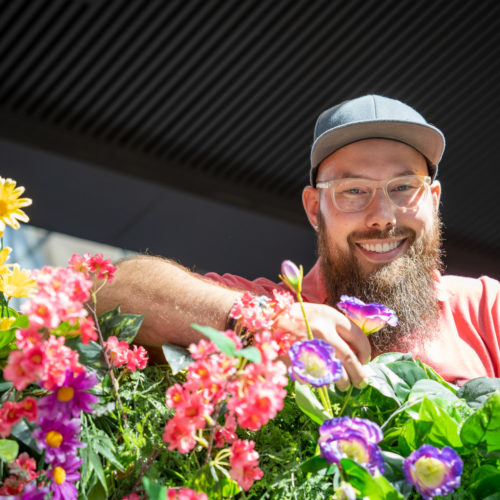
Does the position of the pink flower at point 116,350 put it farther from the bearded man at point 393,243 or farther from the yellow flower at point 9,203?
the bearded man at point 393,243

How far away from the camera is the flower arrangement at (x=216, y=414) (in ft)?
1.32

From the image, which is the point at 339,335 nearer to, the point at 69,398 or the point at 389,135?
the point at 69,398

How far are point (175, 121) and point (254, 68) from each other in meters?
0.58

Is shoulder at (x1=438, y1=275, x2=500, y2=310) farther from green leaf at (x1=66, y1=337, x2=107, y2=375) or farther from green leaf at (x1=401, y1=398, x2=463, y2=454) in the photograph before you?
green leaf at (x1=66, y1=337, x2=107, y2=375)

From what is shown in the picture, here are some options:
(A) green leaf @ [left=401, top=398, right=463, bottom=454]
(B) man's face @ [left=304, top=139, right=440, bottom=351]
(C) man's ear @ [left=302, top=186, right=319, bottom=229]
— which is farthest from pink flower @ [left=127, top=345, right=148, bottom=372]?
(C) man's ear @ [left=302, top=186, right=319, bottom=229]

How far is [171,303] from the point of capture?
0.75 m

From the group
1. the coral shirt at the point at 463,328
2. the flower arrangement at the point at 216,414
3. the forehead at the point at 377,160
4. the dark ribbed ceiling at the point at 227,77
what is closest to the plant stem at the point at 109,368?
the flower arrangement at the point at 216,414

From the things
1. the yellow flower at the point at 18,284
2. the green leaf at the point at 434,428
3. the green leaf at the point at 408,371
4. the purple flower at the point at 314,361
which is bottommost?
the green leaf at the point at 434,428

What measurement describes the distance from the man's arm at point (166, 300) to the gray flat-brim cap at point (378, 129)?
2.75ft

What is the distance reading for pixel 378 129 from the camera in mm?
1584

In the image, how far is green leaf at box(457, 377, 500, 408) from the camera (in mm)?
580

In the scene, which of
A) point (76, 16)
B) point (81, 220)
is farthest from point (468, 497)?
point (81, 220)

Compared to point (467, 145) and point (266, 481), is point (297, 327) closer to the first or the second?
point (266, 481)

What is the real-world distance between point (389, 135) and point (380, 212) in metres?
0.21
